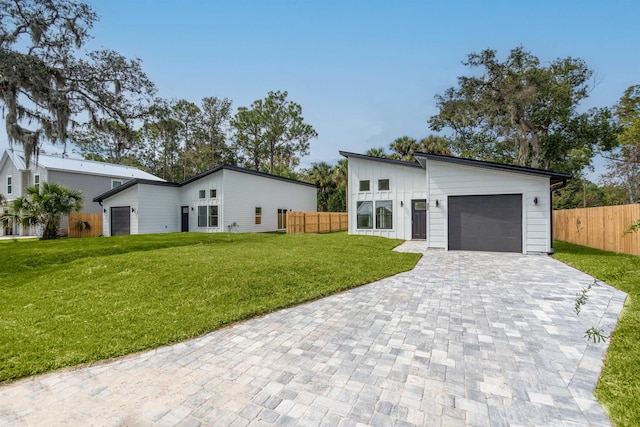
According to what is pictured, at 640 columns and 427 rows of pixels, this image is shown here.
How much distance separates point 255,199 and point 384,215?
27.9ft

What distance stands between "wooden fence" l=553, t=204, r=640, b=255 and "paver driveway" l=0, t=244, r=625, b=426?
590 centimetres

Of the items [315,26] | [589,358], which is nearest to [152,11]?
[315,26]

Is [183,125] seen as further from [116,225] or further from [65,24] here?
[65,24]

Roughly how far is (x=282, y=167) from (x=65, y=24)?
22821 millimetres

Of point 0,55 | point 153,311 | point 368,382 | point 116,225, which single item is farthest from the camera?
point 116,225

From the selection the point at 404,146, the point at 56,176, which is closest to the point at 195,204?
the point at 56,176

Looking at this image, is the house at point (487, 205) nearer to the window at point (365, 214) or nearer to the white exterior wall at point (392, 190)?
the white exterior wall at point (392, 190)

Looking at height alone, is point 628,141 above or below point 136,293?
above

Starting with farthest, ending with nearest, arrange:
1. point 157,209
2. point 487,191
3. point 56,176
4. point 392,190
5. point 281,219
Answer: point 281,219
point 56,176
point 157,209
point 392,190
point 487,191

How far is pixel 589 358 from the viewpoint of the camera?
275 cm

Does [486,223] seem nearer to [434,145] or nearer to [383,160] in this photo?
[383,160]

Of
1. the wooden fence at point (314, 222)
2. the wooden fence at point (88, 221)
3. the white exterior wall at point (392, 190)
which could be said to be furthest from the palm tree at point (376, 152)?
the wooden fence at point (88, 221)

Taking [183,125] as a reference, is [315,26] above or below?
below

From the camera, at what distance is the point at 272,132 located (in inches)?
1178
